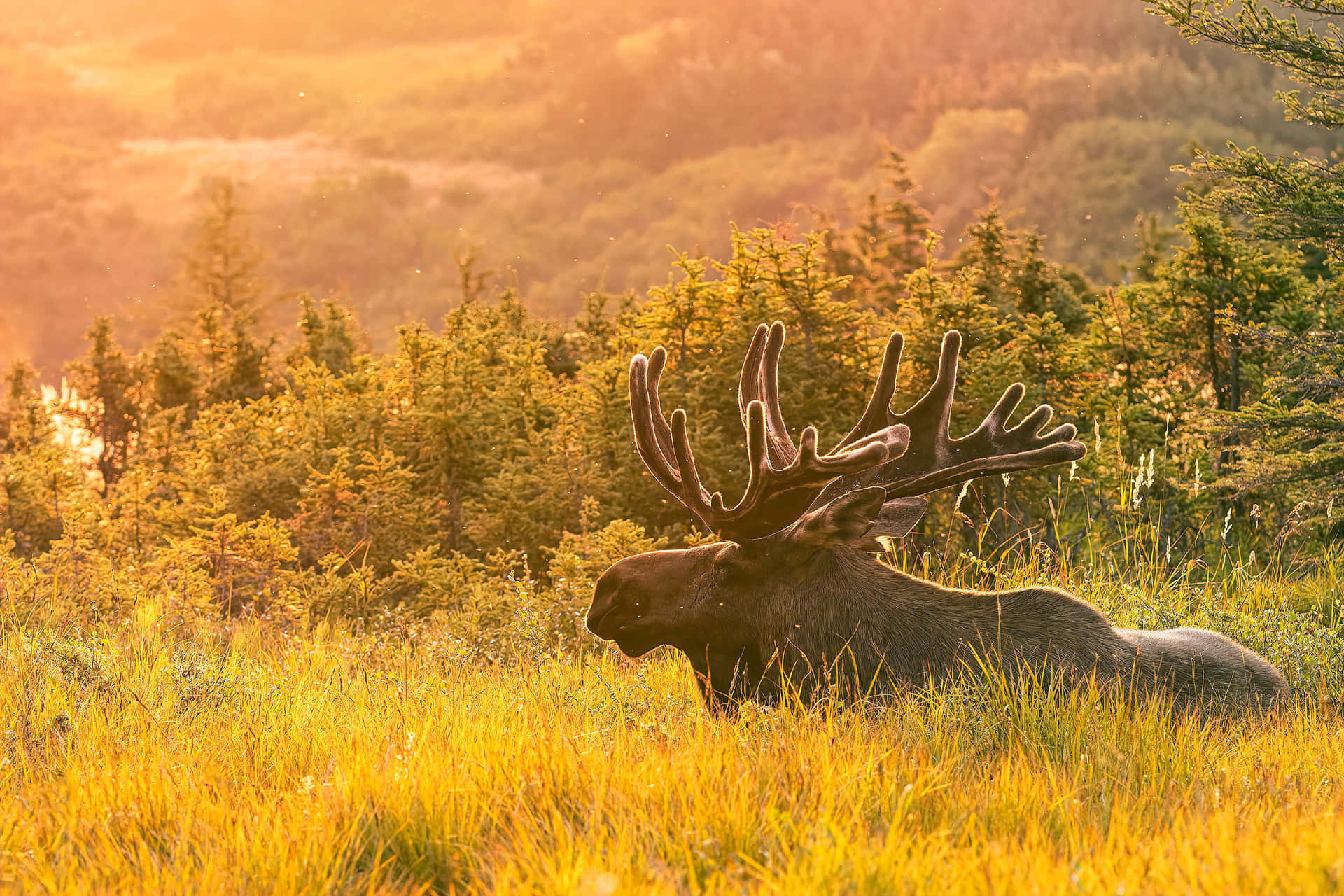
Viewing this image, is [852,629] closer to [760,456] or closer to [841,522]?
[841,522]

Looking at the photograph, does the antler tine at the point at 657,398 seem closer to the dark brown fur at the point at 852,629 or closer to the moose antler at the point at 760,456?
the moose antler at the point at 760,456

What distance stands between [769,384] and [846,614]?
4.22 feet

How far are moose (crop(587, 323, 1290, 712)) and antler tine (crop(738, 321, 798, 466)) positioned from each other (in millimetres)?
546

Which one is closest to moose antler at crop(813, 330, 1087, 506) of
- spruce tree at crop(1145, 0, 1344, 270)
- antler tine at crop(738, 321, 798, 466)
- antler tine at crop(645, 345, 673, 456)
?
antler tine at crop(738, 321, 798, 466)

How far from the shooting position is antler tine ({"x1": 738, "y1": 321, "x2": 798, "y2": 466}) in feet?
15.8

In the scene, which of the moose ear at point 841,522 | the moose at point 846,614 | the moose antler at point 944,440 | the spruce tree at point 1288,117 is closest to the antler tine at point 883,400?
the moose antler at point 944,440

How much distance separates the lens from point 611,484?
11.3 metres

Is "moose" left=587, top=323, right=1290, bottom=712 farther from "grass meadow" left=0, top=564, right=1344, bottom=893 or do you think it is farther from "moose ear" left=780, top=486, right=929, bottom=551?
"grass meadow" left=0, top=564, right=1344, bottom=893

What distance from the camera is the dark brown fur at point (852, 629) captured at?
3.94 metres

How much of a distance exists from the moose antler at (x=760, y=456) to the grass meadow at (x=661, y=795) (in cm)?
78

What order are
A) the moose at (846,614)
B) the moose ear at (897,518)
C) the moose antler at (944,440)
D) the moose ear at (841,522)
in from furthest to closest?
the moose antler at (944,440) → the moose ear at (897,518) → the moose at (846,614) → the moose ear at (841,522)

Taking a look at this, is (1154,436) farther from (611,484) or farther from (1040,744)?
(1040,744)

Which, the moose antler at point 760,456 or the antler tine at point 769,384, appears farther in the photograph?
the antler tine at point 769,384

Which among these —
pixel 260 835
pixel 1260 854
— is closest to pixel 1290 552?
pixel 1260 854
